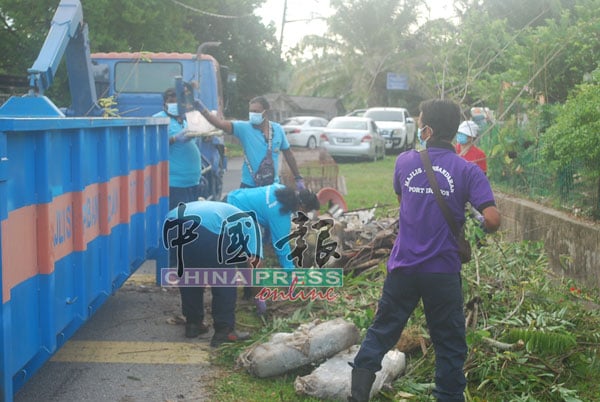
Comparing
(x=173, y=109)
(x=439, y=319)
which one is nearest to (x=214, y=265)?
(x=439, y=319)

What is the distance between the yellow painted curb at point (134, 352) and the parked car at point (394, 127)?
23599 mm

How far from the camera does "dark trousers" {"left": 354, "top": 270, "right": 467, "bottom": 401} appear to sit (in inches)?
174

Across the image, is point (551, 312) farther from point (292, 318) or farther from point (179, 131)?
point (179, 131)

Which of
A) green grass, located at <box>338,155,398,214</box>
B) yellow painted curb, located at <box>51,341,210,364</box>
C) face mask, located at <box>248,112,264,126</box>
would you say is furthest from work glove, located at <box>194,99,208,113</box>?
green grass, located at <box>338,155,398,214</box>

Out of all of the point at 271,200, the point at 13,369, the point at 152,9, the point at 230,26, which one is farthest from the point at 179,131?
the point at 230,26

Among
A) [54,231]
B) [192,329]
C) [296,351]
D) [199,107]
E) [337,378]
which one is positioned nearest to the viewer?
[54,231]

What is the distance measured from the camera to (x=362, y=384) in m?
4.58

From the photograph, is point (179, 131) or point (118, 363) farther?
point (179, 131)

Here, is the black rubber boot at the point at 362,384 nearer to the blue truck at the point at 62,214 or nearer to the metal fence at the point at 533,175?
the blue truck at the point at 62,214

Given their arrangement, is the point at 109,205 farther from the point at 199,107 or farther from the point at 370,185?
the point at 370,185

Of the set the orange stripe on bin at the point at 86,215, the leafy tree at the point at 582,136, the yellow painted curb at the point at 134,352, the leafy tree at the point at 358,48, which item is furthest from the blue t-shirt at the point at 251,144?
the leafy tree at the point at 358,48

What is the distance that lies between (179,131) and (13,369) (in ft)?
16.7

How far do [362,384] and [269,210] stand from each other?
245 centimetres

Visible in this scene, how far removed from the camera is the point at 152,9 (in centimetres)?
2478
